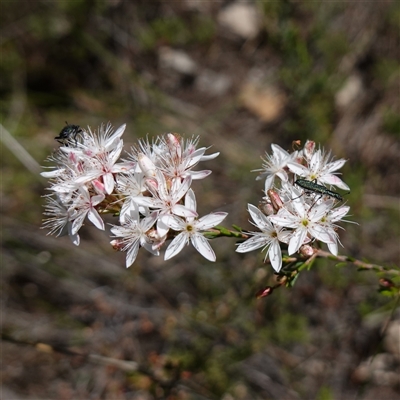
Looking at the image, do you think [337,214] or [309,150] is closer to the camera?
[337,214]

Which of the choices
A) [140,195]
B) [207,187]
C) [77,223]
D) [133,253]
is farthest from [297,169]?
[207,187]

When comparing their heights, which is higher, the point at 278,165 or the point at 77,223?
the point at 278,165

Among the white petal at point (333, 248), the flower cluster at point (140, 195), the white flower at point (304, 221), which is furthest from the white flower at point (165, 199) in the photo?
the white petal at point (333, 248)

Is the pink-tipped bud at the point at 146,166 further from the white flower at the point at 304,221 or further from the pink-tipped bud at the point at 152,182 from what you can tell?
the white flower at the point at 304,221

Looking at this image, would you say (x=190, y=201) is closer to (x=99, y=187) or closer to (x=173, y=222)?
(x=173, y=222)

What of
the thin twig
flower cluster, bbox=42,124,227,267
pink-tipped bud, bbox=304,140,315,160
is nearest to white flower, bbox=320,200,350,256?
the thin twig

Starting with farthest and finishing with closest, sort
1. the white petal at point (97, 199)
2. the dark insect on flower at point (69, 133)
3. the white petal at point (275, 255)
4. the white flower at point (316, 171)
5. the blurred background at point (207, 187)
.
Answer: the blurred background at point (207, 187), the dark insect on flower at point (69, 133), the white flower at point (316, 171), the white petal at point (97, 199), the white petal at point (275, 255)

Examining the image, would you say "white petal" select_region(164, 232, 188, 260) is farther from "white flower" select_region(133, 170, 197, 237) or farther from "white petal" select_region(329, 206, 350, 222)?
"white petal" select_region(329, 206, 350, 222)
